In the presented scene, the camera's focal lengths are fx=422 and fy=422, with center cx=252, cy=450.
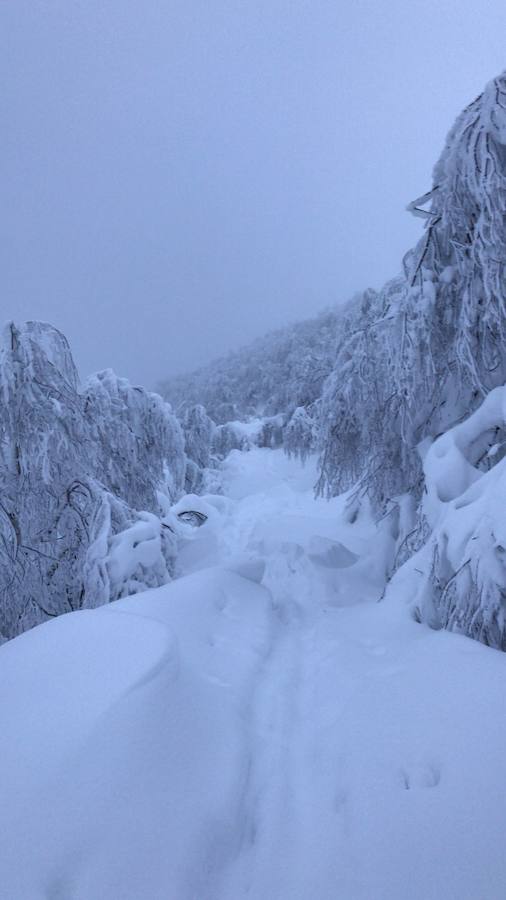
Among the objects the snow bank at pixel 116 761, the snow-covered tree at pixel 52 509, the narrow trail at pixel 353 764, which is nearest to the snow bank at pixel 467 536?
the narrow trail at pixel 353 764

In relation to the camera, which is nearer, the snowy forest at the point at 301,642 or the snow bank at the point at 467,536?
the snowy forest at the point at 301,642

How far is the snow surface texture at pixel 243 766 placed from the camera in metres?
1.36

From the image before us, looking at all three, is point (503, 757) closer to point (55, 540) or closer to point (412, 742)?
point (412, 742)

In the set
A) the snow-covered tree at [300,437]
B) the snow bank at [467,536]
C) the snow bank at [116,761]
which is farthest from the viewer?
the snow-covered tree at [300,437]

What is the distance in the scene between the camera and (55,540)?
5.46m

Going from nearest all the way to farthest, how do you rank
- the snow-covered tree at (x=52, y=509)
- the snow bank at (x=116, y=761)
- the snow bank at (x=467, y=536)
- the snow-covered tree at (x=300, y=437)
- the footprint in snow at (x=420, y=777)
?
the snow bank at (x=116, y=761), the footprint in snow at (x=420, y=777), the snow bank at (x=467, y=536), the snow-covered tree at (x=52, y=509), the snow-covered tree at (x=300, y=437)

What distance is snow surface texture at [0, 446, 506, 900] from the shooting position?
1.36m

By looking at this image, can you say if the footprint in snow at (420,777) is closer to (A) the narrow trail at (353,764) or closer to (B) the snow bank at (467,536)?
(A) the narrow trail at (353,764)

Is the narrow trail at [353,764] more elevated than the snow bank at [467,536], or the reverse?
the snow bank at [467,536]

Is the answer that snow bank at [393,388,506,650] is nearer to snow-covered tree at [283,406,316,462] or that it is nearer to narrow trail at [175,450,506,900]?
narrow trail at [175,450,506,900]

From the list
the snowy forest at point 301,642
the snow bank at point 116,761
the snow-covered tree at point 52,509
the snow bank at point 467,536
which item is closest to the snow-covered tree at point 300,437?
the snowy forest at point 301,642

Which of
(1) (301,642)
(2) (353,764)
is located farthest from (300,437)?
(2) (353,764)

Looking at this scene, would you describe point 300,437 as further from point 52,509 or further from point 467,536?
point 467,536

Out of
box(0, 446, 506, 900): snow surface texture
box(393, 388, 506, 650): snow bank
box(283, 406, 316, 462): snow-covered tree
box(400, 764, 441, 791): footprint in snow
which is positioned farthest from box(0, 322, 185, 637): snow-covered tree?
box(283, 406, 316, 462): snow-covered tree
